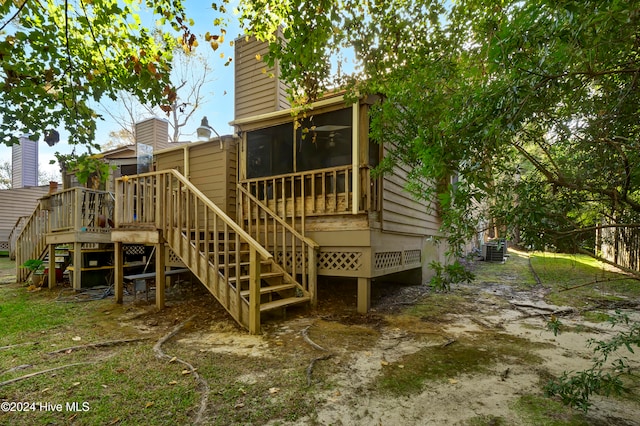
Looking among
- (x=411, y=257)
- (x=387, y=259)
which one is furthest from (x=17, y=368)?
(x=411, y=257)

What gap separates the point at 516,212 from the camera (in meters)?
2.23

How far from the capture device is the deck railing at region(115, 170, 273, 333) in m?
3.82

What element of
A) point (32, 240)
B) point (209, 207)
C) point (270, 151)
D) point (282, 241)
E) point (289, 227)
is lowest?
point (32, 240)

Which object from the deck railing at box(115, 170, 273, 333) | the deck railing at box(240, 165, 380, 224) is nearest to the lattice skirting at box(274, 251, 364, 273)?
the deck railing at box(240, 165, 380, 224)

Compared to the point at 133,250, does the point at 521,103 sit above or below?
above

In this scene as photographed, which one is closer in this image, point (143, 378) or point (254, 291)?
point (143, 378)

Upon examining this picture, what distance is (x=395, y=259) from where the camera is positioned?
19.5ft

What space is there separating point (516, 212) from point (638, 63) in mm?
1085

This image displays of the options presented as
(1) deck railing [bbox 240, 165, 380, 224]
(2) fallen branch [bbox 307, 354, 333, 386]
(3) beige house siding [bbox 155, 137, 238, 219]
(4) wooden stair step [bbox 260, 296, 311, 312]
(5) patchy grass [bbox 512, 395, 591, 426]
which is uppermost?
(3) beige house siding [bbox 155, 137, 238, 219]

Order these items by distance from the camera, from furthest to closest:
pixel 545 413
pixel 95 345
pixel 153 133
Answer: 1. pixel 153 133
2. pixel 95 345
3. pixel 545 413

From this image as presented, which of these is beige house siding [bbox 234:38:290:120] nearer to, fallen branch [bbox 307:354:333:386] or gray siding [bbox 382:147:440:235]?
gray siding [bbox 382:147:440:235]

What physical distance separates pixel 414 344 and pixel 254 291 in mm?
1958

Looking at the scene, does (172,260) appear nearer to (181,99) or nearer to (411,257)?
(411,257)

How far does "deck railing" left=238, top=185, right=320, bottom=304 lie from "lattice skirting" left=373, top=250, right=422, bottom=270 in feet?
3.40
